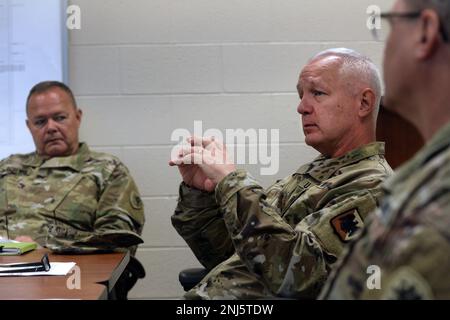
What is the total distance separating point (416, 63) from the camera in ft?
2.35

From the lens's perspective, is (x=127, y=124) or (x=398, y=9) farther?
(x=127, y=124)

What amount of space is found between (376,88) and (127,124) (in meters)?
1.35

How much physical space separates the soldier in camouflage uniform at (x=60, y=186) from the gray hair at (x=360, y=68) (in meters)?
1.02

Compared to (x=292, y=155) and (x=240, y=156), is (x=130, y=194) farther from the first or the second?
(x=292, y=155)

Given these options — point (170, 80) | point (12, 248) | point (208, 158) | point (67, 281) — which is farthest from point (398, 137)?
point (67, 281)

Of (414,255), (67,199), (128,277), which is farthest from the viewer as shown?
(67,199)

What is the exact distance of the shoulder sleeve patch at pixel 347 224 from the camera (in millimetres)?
1437

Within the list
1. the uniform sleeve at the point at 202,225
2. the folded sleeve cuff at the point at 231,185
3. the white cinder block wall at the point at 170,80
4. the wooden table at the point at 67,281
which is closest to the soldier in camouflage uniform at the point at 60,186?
the white cinder block wall at the point at 170,80

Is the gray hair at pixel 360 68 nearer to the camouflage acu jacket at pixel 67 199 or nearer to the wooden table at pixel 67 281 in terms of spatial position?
the wooden table at pixel 67 281

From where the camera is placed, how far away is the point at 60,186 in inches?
97.4

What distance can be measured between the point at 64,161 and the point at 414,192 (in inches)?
81.4

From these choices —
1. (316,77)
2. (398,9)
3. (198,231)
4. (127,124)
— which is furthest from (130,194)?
(398,9)

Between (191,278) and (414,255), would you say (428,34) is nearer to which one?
(414,255)

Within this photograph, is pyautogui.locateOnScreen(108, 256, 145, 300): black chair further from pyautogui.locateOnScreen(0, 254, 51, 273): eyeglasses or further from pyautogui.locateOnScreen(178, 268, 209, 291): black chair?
pyautogui.locateOnScreen(0, 254, 51, 273): eyeglasses
